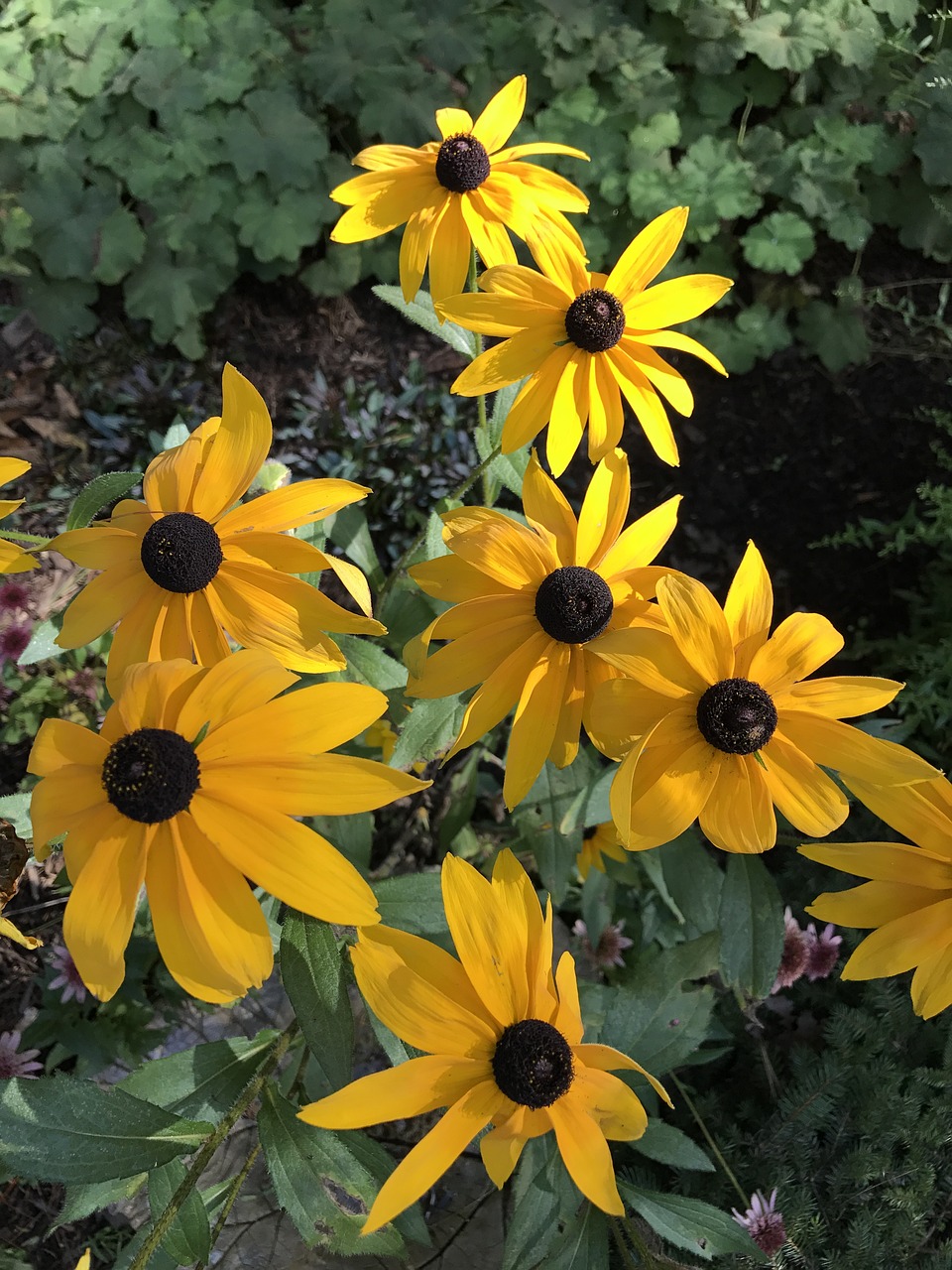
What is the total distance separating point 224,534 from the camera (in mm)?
1226

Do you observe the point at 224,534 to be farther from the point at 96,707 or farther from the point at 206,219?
the point at 206,219

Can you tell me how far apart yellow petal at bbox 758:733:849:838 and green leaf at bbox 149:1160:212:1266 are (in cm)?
90

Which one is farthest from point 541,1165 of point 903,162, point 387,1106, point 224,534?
point 903,162

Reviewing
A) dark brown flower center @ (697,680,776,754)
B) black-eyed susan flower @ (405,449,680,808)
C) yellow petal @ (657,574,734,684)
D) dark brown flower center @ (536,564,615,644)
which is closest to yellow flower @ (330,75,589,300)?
black-eyed susan flower @ (405,449,680,808)

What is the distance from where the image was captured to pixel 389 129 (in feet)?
9.07

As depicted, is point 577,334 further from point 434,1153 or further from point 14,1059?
point 14,1059

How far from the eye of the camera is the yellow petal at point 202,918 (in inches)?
38.2

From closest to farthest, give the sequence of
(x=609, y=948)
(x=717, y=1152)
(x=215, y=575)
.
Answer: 1. (x=215, y=575)
2. (x=717, y=1152)
3. (x=609, y=948)

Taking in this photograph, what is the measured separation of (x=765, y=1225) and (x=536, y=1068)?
0.85 metres

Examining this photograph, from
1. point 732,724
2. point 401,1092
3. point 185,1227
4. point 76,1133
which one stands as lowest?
point 185,1227

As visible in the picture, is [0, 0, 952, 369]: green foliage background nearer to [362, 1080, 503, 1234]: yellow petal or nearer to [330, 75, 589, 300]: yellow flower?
[330, 75, 589, 300]: yellow flower

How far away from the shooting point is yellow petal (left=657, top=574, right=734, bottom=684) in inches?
43.3

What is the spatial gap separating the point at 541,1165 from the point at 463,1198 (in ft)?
2.57

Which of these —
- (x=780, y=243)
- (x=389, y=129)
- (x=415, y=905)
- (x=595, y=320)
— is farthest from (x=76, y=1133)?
(x=780, y=243)
